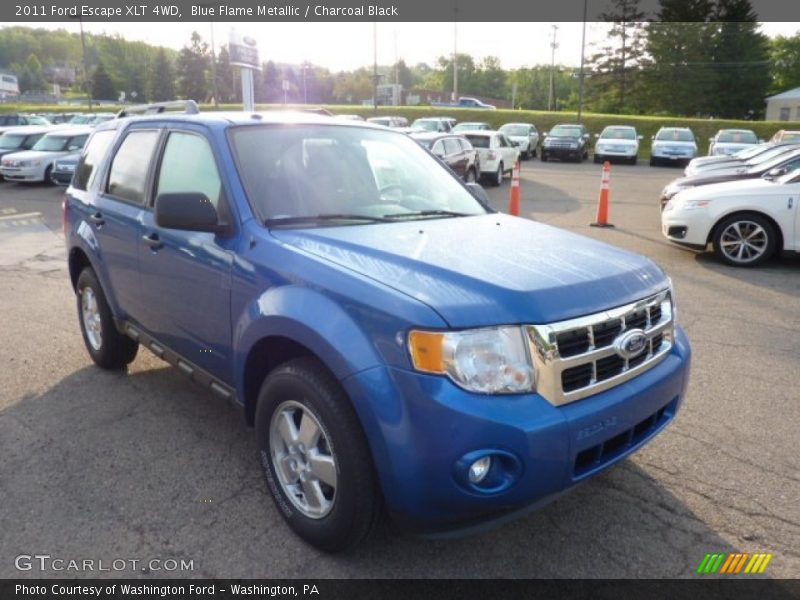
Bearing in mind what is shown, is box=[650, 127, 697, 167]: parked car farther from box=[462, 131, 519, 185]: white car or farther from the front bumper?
the front bumper

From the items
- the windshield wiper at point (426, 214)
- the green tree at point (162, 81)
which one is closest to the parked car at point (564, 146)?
the windshield wiper at point (426, 214)

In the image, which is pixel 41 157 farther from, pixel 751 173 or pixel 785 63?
pixel 785 63

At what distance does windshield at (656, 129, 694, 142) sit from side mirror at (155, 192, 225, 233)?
28220 mm

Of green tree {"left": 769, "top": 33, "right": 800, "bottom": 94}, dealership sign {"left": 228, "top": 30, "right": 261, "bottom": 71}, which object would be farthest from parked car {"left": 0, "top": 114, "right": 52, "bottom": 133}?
green tree {"left": 769, "top": 33, "right": 800, "bottom": 94}

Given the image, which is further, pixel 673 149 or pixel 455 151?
pixel 673 149

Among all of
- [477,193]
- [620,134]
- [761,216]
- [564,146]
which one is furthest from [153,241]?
[620,134]

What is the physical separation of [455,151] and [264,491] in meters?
13.5

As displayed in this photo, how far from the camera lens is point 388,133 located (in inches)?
164

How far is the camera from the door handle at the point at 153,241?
3600 mm

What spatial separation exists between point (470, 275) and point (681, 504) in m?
1.70

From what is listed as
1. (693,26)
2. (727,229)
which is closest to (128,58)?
(693,26)

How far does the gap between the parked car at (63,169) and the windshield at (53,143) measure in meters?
0.75

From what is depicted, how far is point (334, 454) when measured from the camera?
245 centimetres

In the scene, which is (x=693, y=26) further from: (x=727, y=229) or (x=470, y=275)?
(x=470, y=275)
